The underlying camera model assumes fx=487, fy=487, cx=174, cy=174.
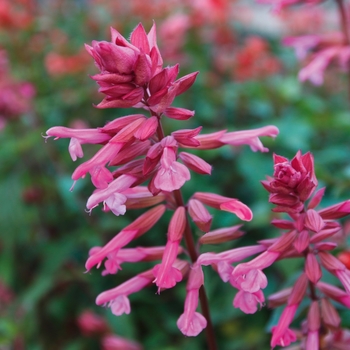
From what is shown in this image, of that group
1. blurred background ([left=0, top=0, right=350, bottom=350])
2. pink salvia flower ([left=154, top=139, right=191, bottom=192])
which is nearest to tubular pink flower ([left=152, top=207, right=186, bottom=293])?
pink salvia flower ([left=154, top=139, right=191, bottom=192])

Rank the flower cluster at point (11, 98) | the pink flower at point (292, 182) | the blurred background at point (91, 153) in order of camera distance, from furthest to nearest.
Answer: the flower cluster at point (11, 98)
the blurred background at point (91, 153)
the pink flower at point (292, 182)

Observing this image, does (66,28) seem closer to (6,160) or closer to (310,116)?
(6,160)

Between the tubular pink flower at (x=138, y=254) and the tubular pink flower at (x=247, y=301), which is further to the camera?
Answer: the tubular pink flower at (x=138, y=254)

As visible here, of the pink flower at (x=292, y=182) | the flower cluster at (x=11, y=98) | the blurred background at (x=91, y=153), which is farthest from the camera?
the flower cluster at (x=11, y=98)

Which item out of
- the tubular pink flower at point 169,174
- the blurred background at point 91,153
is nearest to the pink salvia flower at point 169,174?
the tubular pink flower at point 169,174

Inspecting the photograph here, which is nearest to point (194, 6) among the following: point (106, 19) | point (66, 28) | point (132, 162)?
point (106, 19)

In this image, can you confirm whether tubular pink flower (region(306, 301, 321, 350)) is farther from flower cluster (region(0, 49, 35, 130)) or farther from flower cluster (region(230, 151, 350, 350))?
flower cluster (region(0, 49, 35, 130))

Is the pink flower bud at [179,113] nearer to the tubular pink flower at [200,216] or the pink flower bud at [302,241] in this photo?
the tubular pink flower at [200,216]
